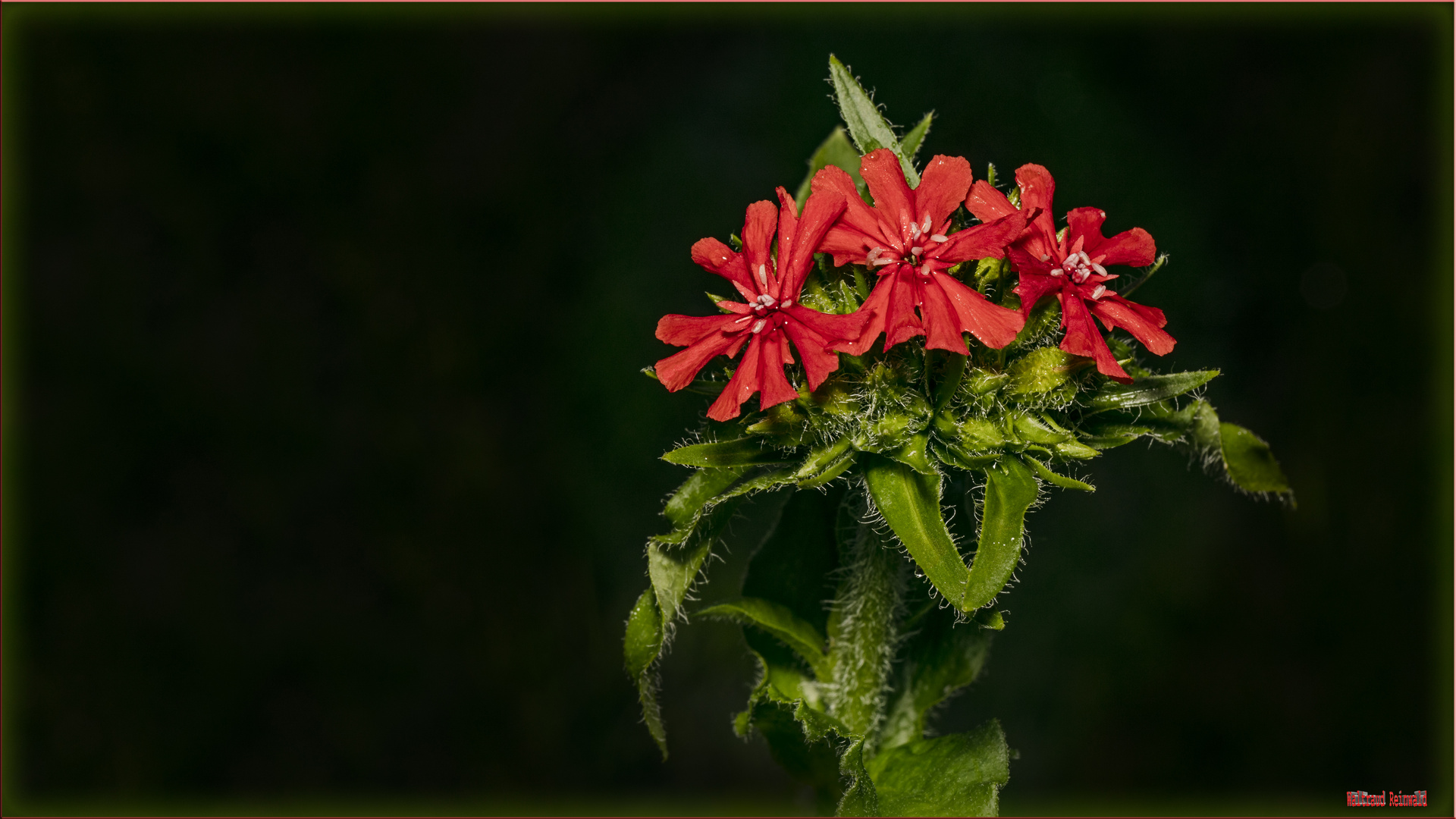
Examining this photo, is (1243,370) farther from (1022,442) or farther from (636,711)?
(1022,442)

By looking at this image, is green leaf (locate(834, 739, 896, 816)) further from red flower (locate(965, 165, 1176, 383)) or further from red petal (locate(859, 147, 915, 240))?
red petal (locate(859, 147, 915, 240))

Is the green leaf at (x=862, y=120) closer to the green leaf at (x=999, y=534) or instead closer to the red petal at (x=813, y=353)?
the red petal at (x=813, y=353)

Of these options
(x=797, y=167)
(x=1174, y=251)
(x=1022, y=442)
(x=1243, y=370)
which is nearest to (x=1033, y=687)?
(x=1243, y=370)

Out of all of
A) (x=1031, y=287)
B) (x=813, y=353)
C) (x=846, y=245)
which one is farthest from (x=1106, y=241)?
(x=813, y=353)

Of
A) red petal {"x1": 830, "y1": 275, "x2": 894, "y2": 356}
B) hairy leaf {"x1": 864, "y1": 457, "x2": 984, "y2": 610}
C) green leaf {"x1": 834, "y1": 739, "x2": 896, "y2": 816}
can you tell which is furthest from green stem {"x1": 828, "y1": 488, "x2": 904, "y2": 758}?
red petal {"x1": 830, "y1": 275, "x2": 894, "y2": 356}

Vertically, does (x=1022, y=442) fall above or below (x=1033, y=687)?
above

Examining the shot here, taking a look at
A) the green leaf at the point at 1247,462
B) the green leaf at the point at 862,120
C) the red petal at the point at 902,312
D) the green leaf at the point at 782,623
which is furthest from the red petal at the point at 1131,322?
the green leaf at the point at 782,623
